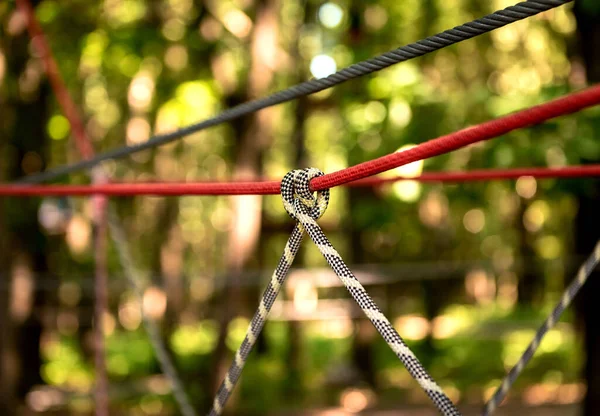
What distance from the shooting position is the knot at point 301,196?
1054 mm

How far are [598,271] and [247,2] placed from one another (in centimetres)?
464

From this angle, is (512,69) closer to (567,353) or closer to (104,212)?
(567,353)

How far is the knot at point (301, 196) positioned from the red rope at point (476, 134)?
1cm

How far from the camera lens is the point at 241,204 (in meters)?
5.17

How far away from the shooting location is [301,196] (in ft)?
3.47

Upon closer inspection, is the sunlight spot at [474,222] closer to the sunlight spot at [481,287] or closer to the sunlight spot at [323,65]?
the sunlight spot at [481,287]

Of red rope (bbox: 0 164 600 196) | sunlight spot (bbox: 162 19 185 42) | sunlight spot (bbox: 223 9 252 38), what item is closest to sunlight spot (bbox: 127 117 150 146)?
sunlight spot (bbox: 162 19 185 42)

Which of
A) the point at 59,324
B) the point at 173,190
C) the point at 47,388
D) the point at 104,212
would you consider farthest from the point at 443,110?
the point at 59,324

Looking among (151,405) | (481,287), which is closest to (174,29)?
(151,405)

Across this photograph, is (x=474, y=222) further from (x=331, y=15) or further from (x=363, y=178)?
(x=363, y=178)

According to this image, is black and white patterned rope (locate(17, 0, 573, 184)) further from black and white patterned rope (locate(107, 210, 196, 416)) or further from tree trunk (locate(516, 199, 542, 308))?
tree trunk (locate(516, 199, 542, 308))

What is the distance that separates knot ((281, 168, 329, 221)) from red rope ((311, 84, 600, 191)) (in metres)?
0.01

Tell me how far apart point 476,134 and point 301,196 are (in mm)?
309

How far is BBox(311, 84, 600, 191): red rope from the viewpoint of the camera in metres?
0.72
